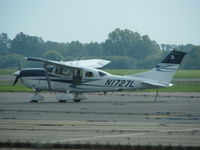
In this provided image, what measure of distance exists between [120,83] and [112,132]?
46.9ft

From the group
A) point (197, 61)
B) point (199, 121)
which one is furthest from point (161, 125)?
point (197, 61)

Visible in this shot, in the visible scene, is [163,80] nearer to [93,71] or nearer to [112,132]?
[93,71]

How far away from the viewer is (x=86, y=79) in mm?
31312

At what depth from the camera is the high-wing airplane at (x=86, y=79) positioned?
3073cm

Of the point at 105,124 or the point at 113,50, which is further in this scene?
the point at 113,50

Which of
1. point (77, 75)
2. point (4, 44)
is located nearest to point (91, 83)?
point (77, 75)

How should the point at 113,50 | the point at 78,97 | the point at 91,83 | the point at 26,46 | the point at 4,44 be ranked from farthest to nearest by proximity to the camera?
the point at 4,44 < the point at 113,50 < the point at 26,46 < the point at 78,97 < the point at 91,83

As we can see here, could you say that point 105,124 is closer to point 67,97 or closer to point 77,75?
point 67,97

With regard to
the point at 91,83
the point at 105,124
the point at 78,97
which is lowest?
the point at 78,97

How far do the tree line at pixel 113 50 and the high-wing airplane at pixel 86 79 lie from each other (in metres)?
58.8

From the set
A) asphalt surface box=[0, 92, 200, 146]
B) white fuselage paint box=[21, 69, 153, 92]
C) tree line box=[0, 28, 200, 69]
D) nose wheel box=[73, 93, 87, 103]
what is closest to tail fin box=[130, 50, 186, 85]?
white fuselage paint box=[21, 69, 153, 92]

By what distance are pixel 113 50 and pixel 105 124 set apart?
10860 cm

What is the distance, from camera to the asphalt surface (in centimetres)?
1523

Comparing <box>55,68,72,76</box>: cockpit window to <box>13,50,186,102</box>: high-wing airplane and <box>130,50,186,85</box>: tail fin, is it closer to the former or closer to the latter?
<box>13,50,186,102</box>: high-wing airplane
